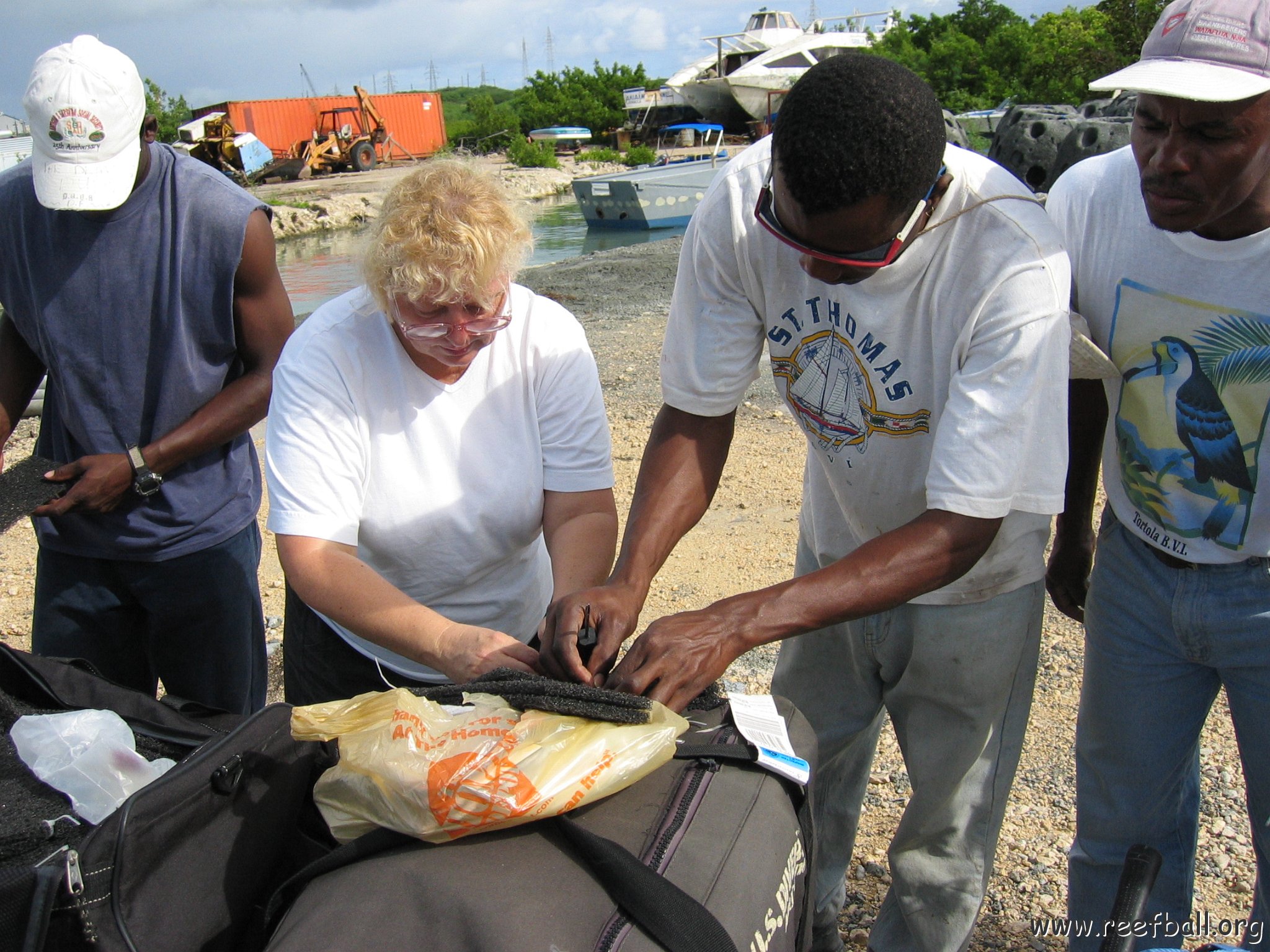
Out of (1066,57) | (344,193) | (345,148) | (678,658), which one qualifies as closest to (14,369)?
(678,658)

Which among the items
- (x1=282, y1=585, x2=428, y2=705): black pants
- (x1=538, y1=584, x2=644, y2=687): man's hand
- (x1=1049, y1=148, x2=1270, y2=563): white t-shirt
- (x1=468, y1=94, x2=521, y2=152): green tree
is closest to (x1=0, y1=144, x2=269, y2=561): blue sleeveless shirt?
(x1=282, y1=585, x2=428, y2=705): black pants

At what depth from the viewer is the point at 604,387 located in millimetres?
7035

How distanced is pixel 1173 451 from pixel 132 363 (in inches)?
93.6

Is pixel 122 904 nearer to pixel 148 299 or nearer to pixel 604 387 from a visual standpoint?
pixel 148 299

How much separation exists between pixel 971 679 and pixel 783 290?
2.88 ft

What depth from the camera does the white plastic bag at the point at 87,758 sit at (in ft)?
→ 4.50

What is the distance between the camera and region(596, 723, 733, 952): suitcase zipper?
3.62 ft

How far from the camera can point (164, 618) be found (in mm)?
2568

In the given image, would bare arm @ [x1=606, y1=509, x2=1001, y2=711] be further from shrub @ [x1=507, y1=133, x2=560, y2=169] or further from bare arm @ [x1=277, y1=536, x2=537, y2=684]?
shrub @ [x1=507, y1=133, x2=560, y2=169]

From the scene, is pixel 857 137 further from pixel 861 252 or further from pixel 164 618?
pixel 164 618

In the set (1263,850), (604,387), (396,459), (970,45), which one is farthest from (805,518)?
(970,45)

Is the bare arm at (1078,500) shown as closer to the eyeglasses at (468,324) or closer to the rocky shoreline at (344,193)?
the eyeglasses at (468,324)

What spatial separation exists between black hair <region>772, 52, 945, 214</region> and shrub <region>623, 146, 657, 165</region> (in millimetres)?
41298

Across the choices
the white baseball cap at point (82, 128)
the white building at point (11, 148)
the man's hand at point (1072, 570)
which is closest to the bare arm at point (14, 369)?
the white baseball cap at point (82, 128)
